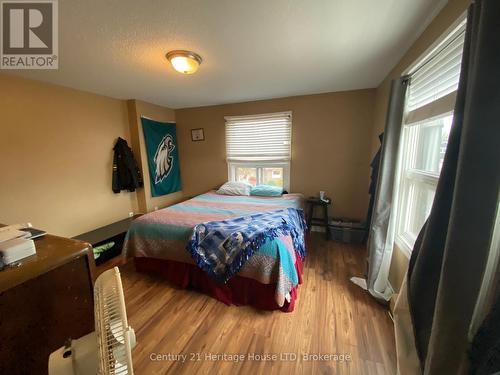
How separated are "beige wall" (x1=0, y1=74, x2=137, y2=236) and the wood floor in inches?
55.3

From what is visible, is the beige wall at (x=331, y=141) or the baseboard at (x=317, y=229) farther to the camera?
the baseboard at (x=317, y=229)

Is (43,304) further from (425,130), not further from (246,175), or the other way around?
(246,175)

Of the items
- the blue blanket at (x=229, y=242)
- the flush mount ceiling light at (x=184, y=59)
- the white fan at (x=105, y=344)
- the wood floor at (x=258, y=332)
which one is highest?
the flush mount ceiling light at (x=184, y=59)

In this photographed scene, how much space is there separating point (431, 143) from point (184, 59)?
6.96ft

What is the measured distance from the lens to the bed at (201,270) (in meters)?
1.63

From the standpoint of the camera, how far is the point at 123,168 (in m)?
3.15

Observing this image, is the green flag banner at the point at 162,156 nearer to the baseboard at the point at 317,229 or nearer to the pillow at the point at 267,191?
the pillow at the point at 267,191

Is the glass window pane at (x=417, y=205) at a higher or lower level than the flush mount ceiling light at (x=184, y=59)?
lower

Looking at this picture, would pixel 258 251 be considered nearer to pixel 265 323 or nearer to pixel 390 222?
pixel 265 323

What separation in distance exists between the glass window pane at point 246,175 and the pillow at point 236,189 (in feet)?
0.95

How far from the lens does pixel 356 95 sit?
9.57 ft

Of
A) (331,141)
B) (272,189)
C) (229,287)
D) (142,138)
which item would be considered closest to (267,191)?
(272,189)

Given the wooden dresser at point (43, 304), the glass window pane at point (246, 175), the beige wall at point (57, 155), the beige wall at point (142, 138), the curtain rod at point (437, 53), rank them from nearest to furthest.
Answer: the wooden dresser at point (43, 304) < the curtain rod at point (437, 53) < the beige wall at point (57, 155) < the beige wall at point (142, 138) < the glass window pane at point (246, 175)

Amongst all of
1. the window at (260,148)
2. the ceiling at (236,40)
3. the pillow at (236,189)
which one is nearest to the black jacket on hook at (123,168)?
the ceiling at (236,40)
